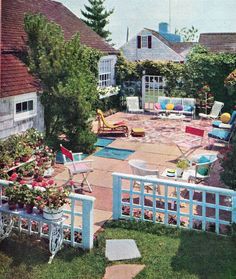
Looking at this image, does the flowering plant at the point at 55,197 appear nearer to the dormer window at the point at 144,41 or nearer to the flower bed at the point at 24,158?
the flower bed at the point at 24,158

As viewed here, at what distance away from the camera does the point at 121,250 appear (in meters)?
6.36

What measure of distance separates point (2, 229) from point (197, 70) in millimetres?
15922

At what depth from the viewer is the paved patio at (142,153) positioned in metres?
9.07

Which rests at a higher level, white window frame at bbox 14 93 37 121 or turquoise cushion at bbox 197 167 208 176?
white window frame at bbox 14 93 37 121

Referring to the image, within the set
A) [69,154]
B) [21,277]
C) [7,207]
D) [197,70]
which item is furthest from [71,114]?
[197,70]

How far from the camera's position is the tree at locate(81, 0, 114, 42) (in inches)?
1462

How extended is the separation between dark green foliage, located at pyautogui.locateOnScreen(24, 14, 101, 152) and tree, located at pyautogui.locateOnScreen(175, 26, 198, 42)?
6248 centimetres

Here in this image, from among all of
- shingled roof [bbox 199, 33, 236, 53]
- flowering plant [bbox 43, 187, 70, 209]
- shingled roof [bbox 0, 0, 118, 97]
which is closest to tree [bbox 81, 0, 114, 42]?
shingled roof [bbox 199, 33, 236, 53]

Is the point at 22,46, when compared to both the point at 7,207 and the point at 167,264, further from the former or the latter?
the point at 167,264

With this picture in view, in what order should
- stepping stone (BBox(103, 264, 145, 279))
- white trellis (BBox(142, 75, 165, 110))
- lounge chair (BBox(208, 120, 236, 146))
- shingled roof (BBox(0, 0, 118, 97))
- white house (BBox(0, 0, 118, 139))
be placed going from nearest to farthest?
stepping stone (BBox(103, 264, 145, 279))
white house (BBox(0, 0, 118, 139))
shingled roof (BBox(0, 0, 118, 97))
lounge chair (BBox(208, 120, 236, 146))
white trellis (BBox(142, 75, 165, 110))

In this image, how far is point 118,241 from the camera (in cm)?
665

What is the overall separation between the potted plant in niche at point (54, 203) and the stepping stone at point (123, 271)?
1.24 meters

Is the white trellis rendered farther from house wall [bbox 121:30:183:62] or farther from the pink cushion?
house wall [bbox 121:30:183:62]

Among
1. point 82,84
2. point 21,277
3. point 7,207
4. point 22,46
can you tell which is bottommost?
point 21,277
